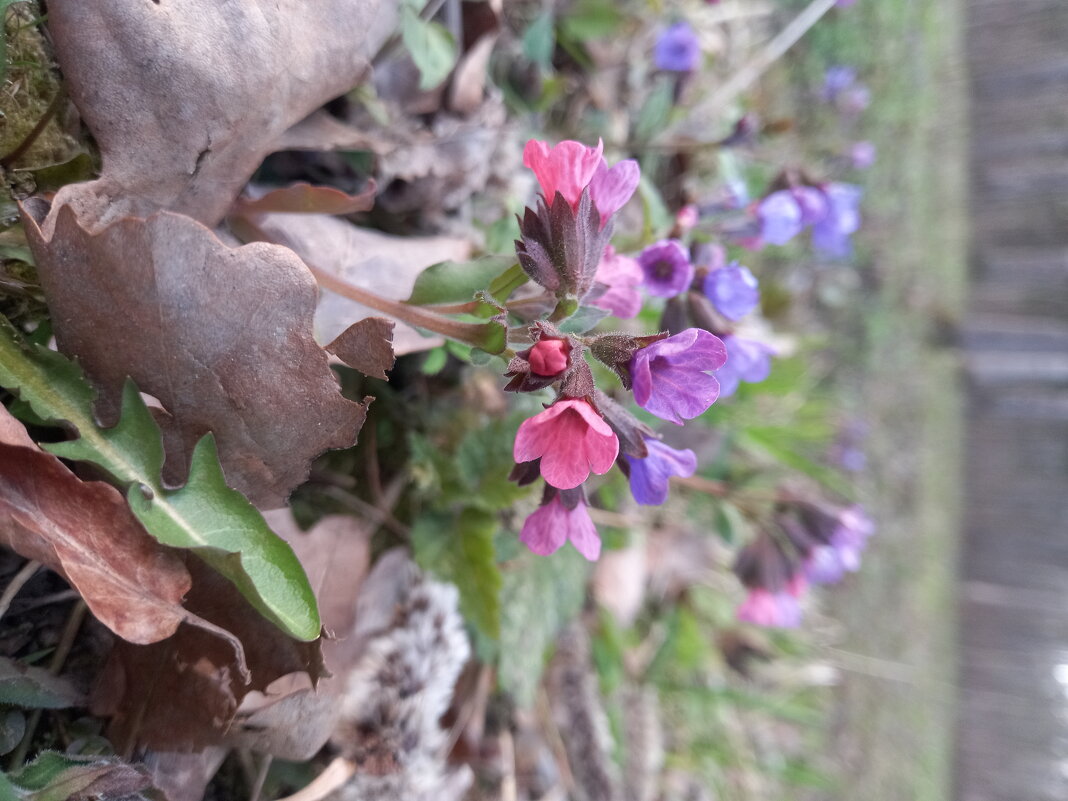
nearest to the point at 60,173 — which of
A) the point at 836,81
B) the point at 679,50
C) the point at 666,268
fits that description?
the point at 666,268

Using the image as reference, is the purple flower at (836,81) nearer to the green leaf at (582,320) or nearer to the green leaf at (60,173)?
the green leaf at (582,320)

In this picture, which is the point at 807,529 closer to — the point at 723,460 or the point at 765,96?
the point at 723,460

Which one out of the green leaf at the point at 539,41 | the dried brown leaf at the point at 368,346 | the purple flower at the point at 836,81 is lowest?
the purple flower at the point at 836,81

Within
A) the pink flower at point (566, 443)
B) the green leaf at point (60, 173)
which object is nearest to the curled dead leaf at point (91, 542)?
the green leaf at point (60, 173)

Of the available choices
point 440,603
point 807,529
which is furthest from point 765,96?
point 440,603

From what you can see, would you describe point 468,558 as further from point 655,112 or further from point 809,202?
point 655,112

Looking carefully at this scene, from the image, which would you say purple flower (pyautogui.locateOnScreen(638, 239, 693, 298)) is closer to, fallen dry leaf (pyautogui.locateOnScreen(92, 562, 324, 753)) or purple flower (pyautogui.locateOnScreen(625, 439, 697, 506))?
purple flower (pyautogui.locateOnScreen(625, 439, 697, 506))

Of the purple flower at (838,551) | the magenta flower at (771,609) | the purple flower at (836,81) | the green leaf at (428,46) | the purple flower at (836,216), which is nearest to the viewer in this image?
the green leaf at (428,46)
